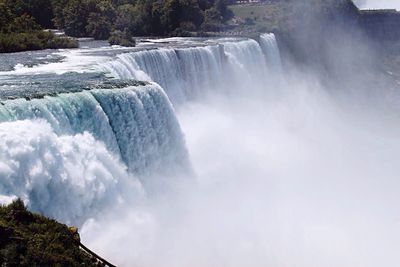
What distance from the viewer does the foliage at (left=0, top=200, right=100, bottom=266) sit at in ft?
26.1

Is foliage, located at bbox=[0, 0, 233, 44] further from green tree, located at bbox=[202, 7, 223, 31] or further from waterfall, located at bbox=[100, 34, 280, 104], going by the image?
waterfall, located at bbox=[100, 34, 280, 104]

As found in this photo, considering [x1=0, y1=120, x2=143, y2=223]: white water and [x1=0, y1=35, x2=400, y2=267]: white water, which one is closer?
[x1=0, y1=120, x2=143, y2=223]: white water

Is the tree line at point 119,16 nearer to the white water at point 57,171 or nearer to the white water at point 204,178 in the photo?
the white water at point 204,178

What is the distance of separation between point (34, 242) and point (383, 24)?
4892cm

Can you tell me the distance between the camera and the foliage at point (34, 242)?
7949mm

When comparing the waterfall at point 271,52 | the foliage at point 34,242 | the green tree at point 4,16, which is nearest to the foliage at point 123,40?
the green tree at point 4,16

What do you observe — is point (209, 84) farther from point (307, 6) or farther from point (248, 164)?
point (307, 6)

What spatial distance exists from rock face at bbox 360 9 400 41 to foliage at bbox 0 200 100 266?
47.3 m

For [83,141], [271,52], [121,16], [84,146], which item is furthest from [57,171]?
[121,16]

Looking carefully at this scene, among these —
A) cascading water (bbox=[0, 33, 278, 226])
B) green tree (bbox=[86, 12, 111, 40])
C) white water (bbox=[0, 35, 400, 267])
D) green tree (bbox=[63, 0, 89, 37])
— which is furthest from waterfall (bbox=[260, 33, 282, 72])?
cascading water (bbox=[0, 33, 278, 226])

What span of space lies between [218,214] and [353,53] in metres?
35.0

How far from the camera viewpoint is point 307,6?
154ft

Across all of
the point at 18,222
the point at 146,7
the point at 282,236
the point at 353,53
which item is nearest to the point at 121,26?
the point at 146,7

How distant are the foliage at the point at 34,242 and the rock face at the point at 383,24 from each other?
47.3 meters
